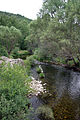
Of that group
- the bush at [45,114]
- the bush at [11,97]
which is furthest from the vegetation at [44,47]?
the bush at [45,114]

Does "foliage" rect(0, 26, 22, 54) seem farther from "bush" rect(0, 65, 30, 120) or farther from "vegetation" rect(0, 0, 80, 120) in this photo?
"bush" rect(0, 65, 30, 120)

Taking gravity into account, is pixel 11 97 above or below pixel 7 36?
below

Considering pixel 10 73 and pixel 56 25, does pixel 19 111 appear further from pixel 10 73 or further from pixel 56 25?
pixel 56 25

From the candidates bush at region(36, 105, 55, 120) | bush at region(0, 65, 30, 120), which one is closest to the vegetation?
bush at region(0, 65, 30, 120)

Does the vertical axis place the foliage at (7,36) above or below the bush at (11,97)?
above

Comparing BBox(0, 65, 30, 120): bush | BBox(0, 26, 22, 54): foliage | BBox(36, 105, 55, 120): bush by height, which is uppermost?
BBox(0, 26, 22, 54): foliage

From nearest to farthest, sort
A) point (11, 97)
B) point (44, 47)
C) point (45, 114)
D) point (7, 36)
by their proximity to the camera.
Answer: point (11, 97) < point (45, 114) < point (44, 47) < point (7, 36)

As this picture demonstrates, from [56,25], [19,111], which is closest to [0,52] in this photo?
[56,25]

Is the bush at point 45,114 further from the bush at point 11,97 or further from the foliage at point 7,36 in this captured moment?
the foliage at point 7,36

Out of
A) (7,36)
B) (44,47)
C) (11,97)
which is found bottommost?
(11,97)

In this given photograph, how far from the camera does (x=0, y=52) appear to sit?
25.5m

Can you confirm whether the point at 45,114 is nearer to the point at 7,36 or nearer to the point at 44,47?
the point at 44,47

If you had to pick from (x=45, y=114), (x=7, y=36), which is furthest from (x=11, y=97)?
(x=7, y=36)

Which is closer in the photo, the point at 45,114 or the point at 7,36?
the point at 45,114
